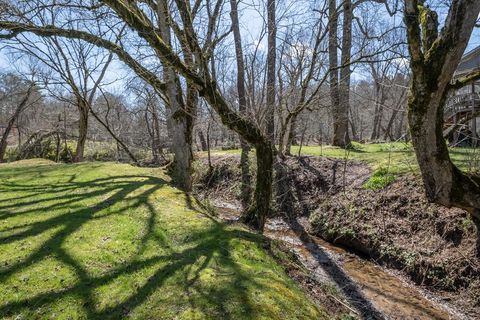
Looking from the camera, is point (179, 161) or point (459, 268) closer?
point (459, 268)

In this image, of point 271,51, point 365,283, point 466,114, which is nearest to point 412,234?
point 365,283

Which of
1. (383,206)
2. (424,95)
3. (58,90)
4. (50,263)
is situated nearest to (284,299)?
(50,263)

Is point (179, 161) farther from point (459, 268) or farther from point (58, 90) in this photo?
point (58, 90)

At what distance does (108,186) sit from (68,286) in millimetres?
4061

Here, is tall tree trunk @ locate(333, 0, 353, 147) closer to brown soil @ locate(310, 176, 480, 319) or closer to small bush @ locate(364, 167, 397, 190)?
small bush @ locate(364, 167, 397, 190)

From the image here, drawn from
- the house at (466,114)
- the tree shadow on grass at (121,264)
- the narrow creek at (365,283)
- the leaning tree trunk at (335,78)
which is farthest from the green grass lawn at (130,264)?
the leaning tree trunk at (335,78)

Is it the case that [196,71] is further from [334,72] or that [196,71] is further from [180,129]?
[334,72]

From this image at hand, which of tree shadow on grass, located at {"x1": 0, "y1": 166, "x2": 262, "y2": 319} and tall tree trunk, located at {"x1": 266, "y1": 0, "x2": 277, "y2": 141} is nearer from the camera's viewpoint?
tree shadow on grass, located at {"x1": 0, "y1": 166, "x2": 262, "y2": 319}

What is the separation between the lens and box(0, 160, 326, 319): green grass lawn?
2904 mm

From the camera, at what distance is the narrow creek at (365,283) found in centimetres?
483

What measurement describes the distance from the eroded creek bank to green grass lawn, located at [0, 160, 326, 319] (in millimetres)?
1785

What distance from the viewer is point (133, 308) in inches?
113

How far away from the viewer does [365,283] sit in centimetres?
567

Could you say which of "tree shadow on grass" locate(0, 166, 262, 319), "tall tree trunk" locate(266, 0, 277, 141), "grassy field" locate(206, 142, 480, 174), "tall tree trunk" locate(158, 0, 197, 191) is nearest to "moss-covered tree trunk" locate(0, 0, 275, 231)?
"tall tree trunk" locate(158, 0, 197, 191)
